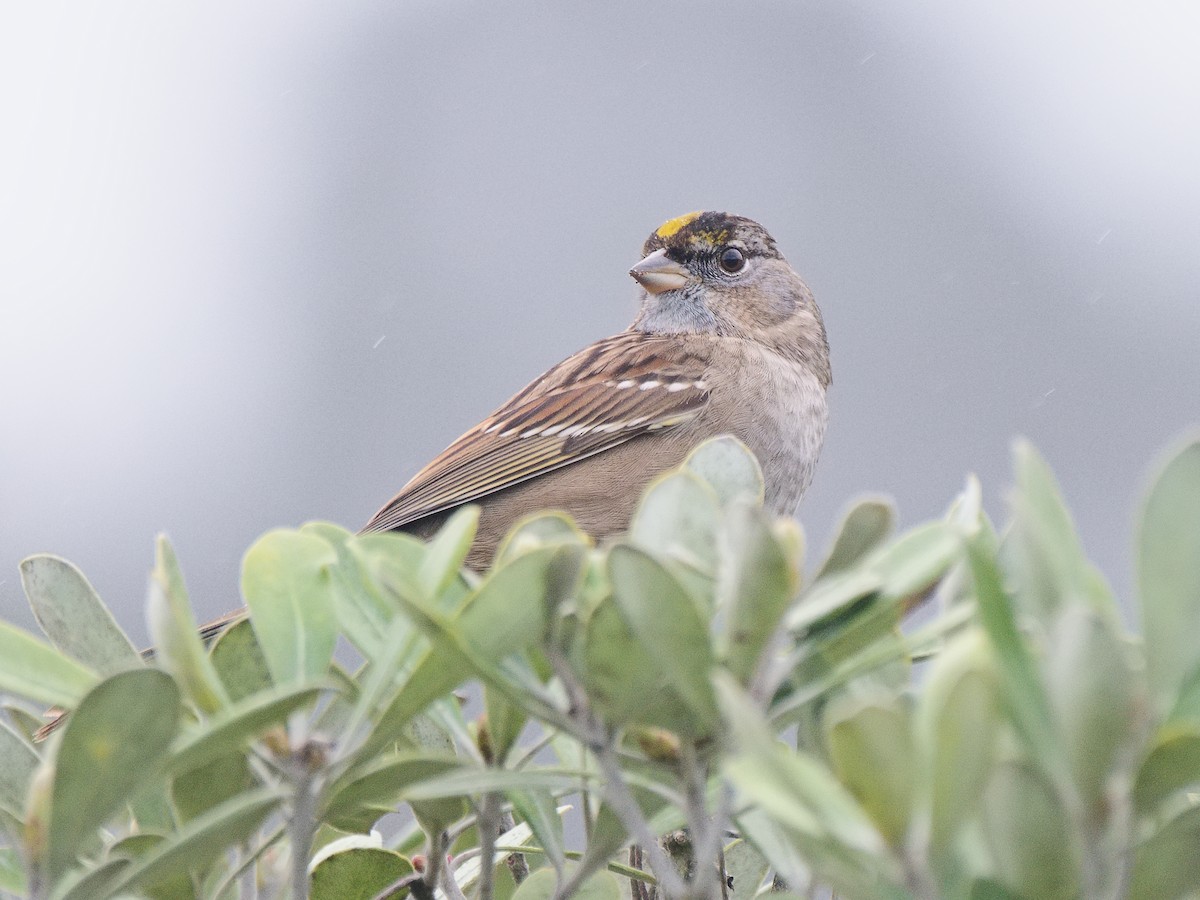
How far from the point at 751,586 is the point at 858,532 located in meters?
0.08

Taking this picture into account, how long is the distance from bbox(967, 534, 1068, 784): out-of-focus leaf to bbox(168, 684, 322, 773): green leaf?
Answer: 0.87ft

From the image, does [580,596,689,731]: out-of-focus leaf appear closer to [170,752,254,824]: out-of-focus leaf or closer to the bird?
[170,752,254,824]: out-of-focus leaf

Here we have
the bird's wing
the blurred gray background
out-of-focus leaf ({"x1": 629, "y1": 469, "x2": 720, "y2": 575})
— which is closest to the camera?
out-of-focus leaf ({"x1": 629, "y1": 469, "x2": 720, "y2": 575})

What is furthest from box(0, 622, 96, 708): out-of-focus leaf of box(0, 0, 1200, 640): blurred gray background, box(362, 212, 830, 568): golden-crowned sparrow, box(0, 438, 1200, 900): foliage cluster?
box(0, 0, 1200, 640): blurred gray background

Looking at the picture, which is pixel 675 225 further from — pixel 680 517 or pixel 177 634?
pixel 177 634

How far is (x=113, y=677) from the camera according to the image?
23.6 inches

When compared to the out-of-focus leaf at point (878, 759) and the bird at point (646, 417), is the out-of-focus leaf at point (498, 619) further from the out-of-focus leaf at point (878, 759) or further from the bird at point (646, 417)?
the bird at point (646, 417)

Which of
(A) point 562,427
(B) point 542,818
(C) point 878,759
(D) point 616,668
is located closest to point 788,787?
(C) point 878,759

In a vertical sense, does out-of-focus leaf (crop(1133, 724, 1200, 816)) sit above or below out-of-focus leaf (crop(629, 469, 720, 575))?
below

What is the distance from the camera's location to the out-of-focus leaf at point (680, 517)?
742 millimetres

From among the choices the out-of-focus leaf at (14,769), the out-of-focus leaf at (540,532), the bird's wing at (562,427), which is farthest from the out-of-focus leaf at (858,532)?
the bird's wing at (562,427)

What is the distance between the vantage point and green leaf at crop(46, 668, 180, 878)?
2.00 ft

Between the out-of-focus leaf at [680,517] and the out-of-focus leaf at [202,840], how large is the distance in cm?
21

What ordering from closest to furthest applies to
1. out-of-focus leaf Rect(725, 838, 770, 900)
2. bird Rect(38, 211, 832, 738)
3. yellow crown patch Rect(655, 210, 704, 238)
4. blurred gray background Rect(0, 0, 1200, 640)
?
out-of-focus leaf Rect(725, 838, 770, 900), bird Rect(38, 211, 832, 738), yellow crown patch Rect(655, 210, 704, 238), blurred gray background Rect(0, 0, 1200, 640)
